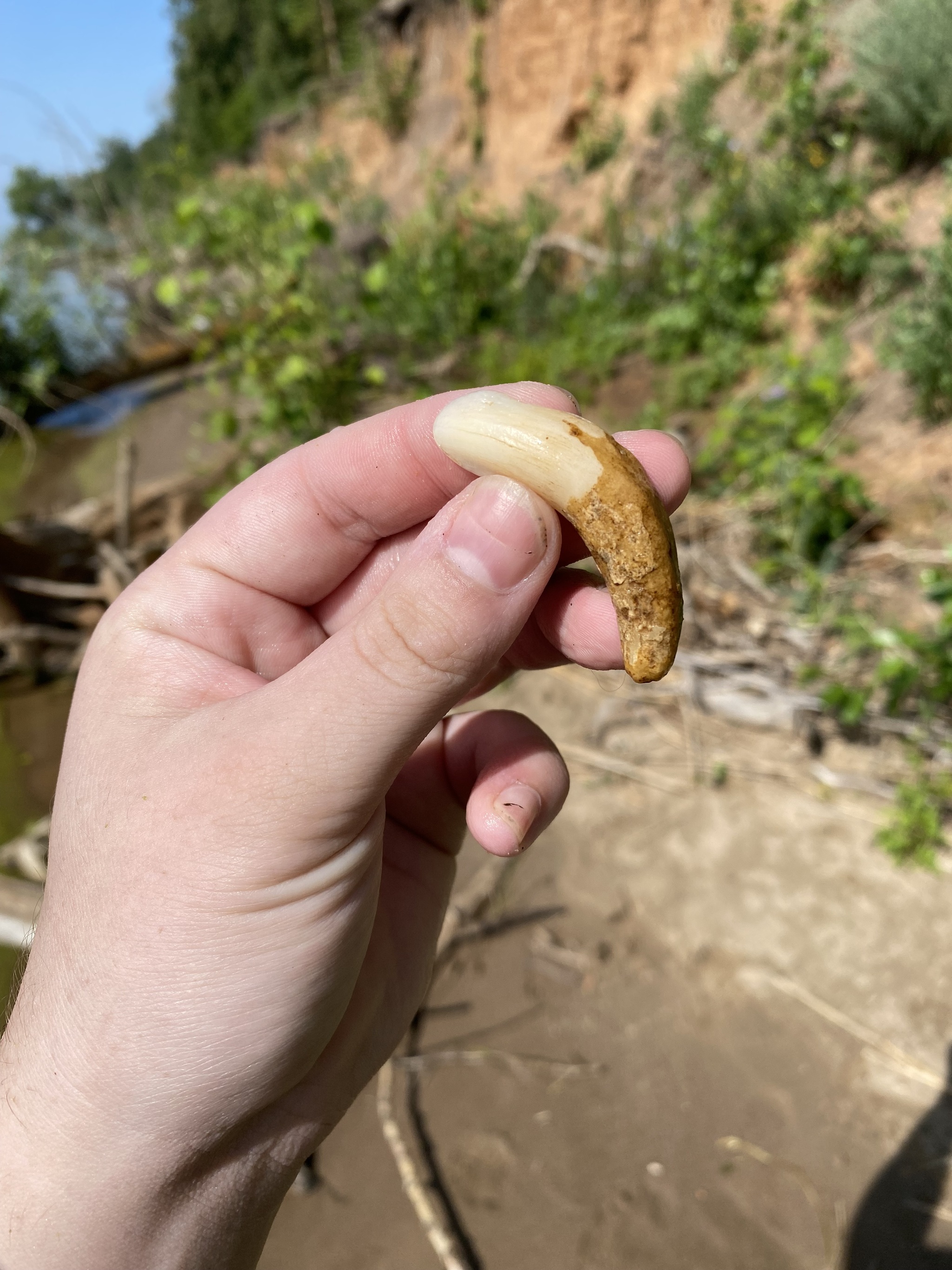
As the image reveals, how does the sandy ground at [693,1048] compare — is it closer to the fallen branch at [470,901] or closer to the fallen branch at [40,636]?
the fallen branch at [470,901]

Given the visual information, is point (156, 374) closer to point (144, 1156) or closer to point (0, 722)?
point (0, 722)

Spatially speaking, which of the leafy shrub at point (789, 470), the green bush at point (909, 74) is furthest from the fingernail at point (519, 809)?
the green bush at point (909, 74)

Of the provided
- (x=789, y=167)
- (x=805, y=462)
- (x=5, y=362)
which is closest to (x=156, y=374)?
(x=5, y=362)

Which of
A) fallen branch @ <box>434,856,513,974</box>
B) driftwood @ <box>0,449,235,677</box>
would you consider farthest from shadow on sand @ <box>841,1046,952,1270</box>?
driftwood @ <box>0,449,235,677</box>

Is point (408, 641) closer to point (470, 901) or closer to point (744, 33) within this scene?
point (470, 901)

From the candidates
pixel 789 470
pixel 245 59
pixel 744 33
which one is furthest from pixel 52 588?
pixel 245 59
